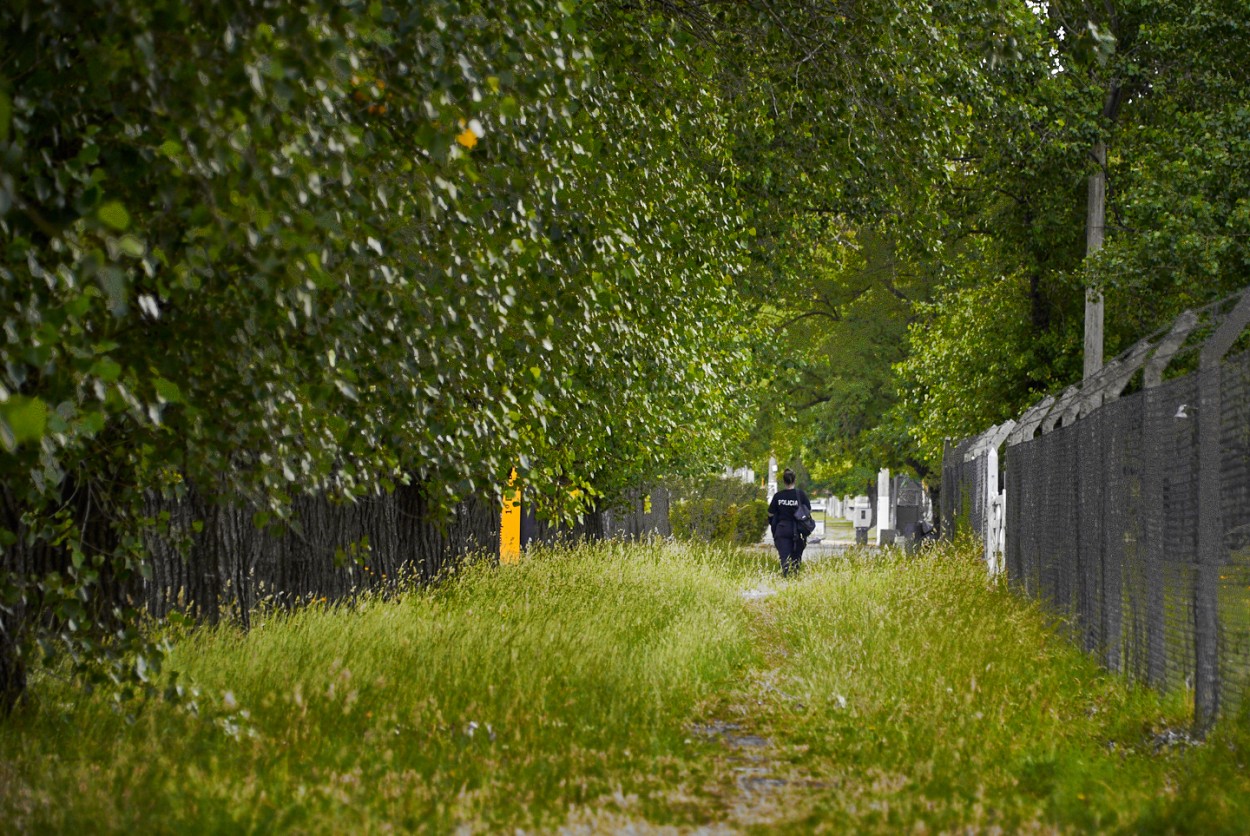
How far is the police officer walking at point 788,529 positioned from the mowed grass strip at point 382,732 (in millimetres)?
10467

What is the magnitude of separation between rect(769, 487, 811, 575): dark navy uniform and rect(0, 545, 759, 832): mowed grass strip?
1047 centimetres

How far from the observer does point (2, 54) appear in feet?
14.9

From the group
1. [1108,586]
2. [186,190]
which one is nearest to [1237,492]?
[1108,586]

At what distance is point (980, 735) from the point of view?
7.25 metres

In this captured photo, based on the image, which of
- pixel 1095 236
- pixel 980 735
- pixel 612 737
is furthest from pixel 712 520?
pixel 612 737

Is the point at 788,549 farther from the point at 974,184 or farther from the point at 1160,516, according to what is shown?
the point at 1160,516

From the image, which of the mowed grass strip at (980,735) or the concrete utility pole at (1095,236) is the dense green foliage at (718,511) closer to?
the concrete utility pole at (1095,236)

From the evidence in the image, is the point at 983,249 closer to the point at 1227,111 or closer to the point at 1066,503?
the point at 1227,111

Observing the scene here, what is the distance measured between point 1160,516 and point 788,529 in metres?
13.6

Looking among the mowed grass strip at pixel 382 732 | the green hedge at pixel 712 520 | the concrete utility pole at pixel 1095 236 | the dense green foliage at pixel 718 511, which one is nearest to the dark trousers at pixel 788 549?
the concrete utility pole at pixel 1095 236

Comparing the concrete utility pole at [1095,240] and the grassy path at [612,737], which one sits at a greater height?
the concrete utility pole at [1095,240]

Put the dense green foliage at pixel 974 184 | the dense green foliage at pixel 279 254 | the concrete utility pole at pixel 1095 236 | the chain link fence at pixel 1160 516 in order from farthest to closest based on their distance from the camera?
1. the concrete utility pole at pixel 1095 236
2. the dense green foliage at pixel 974 184
3. the chain link fence at pixel 1160 516
4. the dense green foliage at pixel 279 254

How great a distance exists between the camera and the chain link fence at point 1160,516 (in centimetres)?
679

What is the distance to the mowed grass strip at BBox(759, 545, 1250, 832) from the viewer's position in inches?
221
